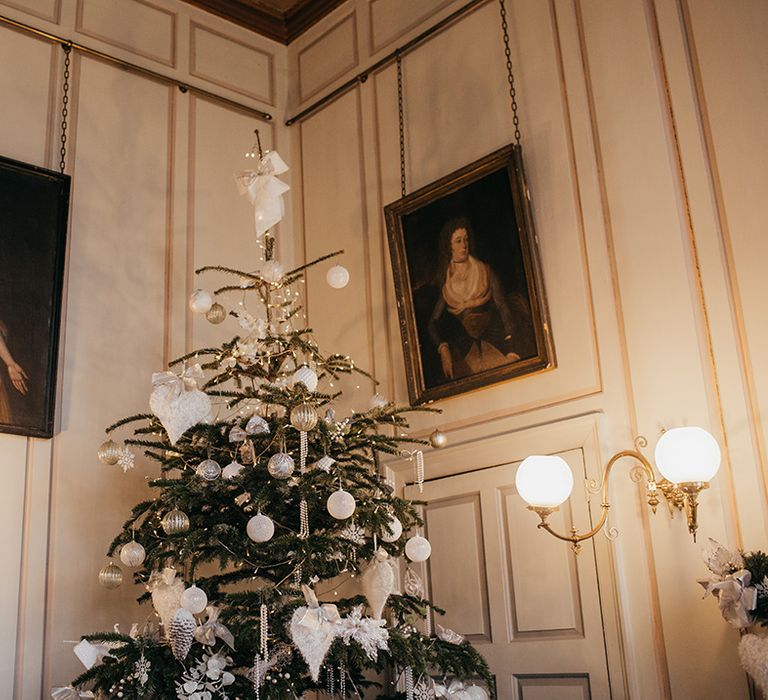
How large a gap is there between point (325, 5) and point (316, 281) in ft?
5.12

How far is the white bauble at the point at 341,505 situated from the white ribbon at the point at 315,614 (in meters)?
0.25

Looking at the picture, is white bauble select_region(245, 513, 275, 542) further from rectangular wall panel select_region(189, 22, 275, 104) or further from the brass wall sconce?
rectangular wall panel select_region(189, 22, 275, 104)

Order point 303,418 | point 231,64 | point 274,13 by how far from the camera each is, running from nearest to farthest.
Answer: point 303,418
point 231,64
point 274,13

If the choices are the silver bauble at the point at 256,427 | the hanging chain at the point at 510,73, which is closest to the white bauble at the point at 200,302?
the silver bauble at the point at 256,427

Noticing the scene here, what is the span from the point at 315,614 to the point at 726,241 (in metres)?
1.89

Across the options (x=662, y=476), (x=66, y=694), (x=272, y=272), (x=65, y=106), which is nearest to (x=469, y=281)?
(x=272, y=272)

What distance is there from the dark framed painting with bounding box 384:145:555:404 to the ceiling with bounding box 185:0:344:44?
5.12 ft

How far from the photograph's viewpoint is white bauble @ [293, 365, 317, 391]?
3160mm

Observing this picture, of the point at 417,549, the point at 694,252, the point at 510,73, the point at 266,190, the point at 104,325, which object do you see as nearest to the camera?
the point at 417,549

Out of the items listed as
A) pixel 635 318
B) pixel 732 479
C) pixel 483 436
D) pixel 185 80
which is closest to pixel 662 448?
pixel 732 479

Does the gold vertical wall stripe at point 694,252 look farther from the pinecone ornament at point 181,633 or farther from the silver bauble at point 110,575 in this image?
the silver bauble at point 110,575

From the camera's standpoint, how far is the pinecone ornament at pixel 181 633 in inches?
109

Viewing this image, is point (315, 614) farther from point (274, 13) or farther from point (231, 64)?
point (274, 13)

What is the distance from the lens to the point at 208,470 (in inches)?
118
